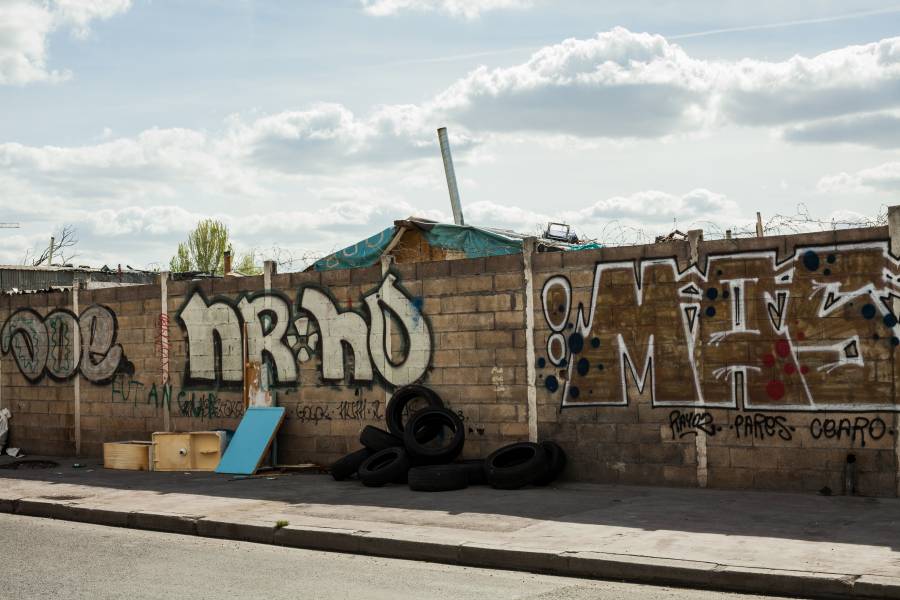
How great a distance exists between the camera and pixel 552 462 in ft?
41.8

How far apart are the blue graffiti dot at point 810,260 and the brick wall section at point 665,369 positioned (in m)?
0.02

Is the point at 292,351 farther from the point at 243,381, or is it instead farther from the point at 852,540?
the point at 852,540

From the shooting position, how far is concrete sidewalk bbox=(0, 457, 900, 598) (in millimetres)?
8023

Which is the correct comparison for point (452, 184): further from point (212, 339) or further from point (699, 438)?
point (699, 438)

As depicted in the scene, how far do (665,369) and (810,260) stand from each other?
208 centimetres

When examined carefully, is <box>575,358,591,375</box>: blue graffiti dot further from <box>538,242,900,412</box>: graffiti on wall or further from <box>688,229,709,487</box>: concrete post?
<box>688,229,709,487</box>: concrete post

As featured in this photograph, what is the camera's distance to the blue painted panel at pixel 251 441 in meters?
15.3

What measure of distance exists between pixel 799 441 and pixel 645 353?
202cm

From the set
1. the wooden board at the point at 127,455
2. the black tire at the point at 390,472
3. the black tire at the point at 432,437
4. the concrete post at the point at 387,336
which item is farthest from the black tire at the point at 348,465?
the wooden board at the point at 127,455

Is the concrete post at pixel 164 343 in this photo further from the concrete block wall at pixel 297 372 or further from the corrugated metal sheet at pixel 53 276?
the corrugated metal sheet at pixel 53 276

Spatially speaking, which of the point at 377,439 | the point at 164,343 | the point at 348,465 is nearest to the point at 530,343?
the point at 377,439

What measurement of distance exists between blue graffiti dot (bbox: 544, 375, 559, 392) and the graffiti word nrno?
72.8 inches

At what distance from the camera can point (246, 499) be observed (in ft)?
41.5

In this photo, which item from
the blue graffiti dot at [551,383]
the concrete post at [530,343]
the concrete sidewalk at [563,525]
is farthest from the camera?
the concrete post at [530,343]
